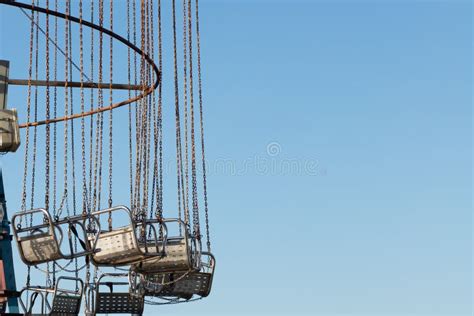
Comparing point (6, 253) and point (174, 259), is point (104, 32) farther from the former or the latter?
point (6, 253)

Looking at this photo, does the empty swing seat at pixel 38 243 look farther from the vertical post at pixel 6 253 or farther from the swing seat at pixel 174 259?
the vertical post at pixel 6 253

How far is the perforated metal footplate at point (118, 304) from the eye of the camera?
1789 cm

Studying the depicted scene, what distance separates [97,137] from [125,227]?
3.32 m

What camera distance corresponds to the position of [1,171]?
25922mm

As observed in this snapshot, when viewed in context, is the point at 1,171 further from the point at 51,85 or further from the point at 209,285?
the point at 209,285

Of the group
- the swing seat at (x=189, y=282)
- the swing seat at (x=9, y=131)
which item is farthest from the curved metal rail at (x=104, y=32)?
the swing seat at (x=189, y=282)

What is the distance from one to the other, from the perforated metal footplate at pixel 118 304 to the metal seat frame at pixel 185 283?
0.40 m

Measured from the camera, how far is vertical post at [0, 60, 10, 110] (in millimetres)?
17766

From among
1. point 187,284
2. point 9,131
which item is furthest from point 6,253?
point 9,131

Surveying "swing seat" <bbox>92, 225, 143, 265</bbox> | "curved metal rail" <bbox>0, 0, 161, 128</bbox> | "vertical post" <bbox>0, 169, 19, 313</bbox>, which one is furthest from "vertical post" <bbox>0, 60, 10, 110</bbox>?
"vertical post" <bbox>0, 169, 19, 313</bbox>

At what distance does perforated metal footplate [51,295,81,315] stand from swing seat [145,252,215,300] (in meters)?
1.23

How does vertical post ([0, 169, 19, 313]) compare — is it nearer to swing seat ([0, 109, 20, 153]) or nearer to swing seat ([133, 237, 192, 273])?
swing seat ([0, 109, 20, 153])

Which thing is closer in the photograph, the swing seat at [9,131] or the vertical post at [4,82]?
the swing seat at [9,131]

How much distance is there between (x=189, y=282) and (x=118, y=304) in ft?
4.15
